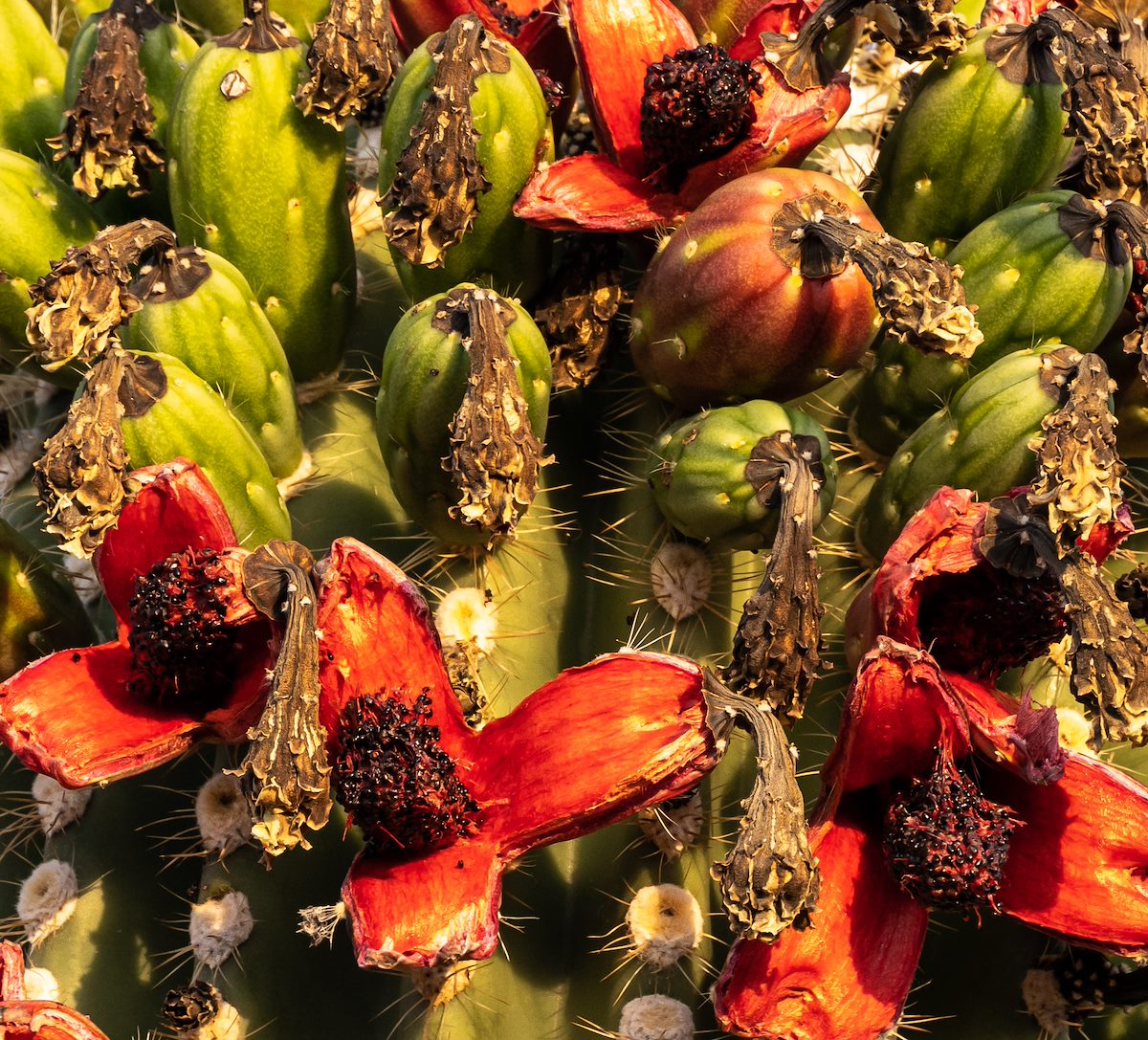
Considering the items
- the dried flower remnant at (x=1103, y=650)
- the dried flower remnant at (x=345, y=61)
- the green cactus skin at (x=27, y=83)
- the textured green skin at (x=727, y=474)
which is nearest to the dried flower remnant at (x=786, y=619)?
the textured green skin at (x=727, y=474)

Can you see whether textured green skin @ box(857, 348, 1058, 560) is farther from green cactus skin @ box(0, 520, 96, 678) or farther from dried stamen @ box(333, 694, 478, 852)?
green cactus skin @ box(0, 520, 96, 678)

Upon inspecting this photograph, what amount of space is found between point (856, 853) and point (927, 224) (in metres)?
1.05

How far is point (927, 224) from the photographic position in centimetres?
226

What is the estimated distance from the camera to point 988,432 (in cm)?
190

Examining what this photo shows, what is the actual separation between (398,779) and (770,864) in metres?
0.49

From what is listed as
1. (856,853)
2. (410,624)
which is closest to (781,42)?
(410,624)

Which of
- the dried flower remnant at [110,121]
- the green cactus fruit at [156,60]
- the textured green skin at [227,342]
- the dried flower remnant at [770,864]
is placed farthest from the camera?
the green cactus fruit at [156,60]

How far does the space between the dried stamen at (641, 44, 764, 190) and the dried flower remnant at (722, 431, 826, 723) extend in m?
0.60

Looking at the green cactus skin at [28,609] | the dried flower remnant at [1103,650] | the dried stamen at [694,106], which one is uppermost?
the dried stamen at [694,106]

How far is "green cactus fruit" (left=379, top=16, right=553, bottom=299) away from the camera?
195cm

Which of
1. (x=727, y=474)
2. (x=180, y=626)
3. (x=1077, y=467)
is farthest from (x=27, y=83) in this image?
(x=1077, y=467)

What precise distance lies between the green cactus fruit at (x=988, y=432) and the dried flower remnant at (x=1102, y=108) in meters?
0.31

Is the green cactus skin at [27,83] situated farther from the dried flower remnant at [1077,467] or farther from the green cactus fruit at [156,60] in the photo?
the dried flower remnant at [1077,467]

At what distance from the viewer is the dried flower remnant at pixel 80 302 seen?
71.8 inches
